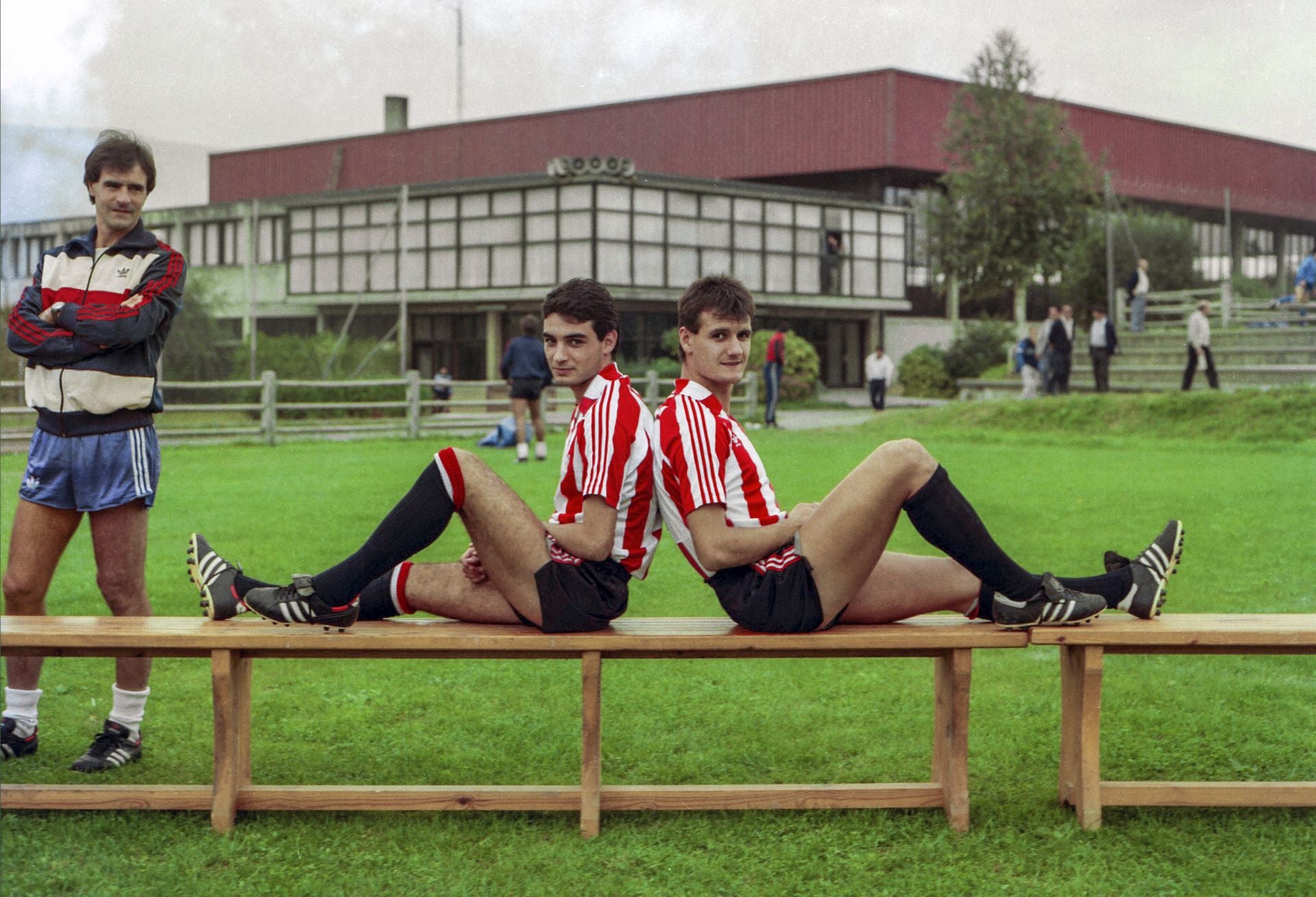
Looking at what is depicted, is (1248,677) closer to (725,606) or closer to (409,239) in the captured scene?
(725,606)

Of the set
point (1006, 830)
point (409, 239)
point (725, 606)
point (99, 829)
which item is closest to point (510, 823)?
point (725, 606)

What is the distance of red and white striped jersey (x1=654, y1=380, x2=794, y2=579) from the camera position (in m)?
4.13

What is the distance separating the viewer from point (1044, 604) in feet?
13.9

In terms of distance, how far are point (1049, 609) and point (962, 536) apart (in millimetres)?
349

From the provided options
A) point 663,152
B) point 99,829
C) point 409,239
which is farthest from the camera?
point 663,152

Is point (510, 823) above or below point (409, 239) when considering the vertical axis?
below

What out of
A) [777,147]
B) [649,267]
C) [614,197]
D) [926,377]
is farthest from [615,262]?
[777,147]

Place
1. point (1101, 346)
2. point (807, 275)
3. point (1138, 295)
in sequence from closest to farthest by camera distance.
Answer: point (1101, 346)
point (1138, 295)
point (807, 275)

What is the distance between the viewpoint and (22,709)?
4.89 m

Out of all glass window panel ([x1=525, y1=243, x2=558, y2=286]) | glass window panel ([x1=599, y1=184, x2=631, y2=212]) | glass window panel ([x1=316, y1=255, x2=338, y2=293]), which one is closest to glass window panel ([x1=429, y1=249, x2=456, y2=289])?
glass window panel ([x1=525, y1=243, x2=558, y2=286])

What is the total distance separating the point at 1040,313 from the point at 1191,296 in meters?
10.8

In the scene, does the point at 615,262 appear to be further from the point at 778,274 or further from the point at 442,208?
the point at 442,208

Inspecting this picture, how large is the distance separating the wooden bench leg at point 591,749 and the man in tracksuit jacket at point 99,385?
5.23 ft

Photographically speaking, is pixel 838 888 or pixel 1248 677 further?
pixel 1248 677
